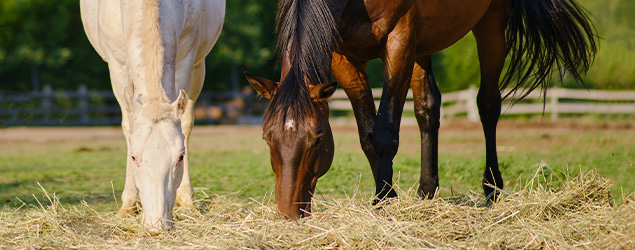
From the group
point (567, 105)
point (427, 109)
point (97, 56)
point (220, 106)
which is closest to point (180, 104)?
point (427, 109)

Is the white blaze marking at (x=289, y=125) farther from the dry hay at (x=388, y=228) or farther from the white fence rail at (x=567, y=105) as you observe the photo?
the white fence rail at (x=567, y=105)

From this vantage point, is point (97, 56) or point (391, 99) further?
point (97, 56)

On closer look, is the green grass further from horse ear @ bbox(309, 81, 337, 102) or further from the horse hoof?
horse ear @ bbox(309, 81, 337, 102)

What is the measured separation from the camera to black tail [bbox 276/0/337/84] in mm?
3324

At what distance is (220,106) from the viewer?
2645cm

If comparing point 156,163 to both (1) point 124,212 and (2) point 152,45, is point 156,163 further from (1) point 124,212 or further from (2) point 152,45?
(1) point 124,212

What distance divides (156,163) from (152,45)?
0.88 meters

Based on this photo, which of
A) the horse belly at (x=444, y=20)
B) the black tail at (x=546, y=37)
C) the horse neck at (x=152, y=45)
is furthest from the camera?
the black tail at (x=546, y=37)

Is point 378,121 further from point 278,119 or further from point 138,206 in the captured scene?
point 138,206

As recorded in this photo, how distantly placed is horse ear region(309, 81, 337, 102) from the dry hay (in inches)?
22.8

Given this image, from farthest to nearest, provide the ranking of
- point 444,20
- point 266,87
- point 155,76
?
1. point 444,20
2. point 155,76
3. point 266,87

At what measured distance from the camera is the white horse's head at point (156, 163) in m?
3.22

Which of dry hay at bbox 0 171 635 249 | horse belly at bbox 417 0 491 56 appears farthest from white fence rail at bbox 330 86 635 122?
dry hay at bbox 0 171 635 249

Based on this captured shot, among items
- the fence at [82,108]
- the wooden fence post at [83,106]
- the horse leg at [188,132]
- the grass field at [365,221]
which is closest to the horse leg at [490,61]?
the grass field at [365,221]
